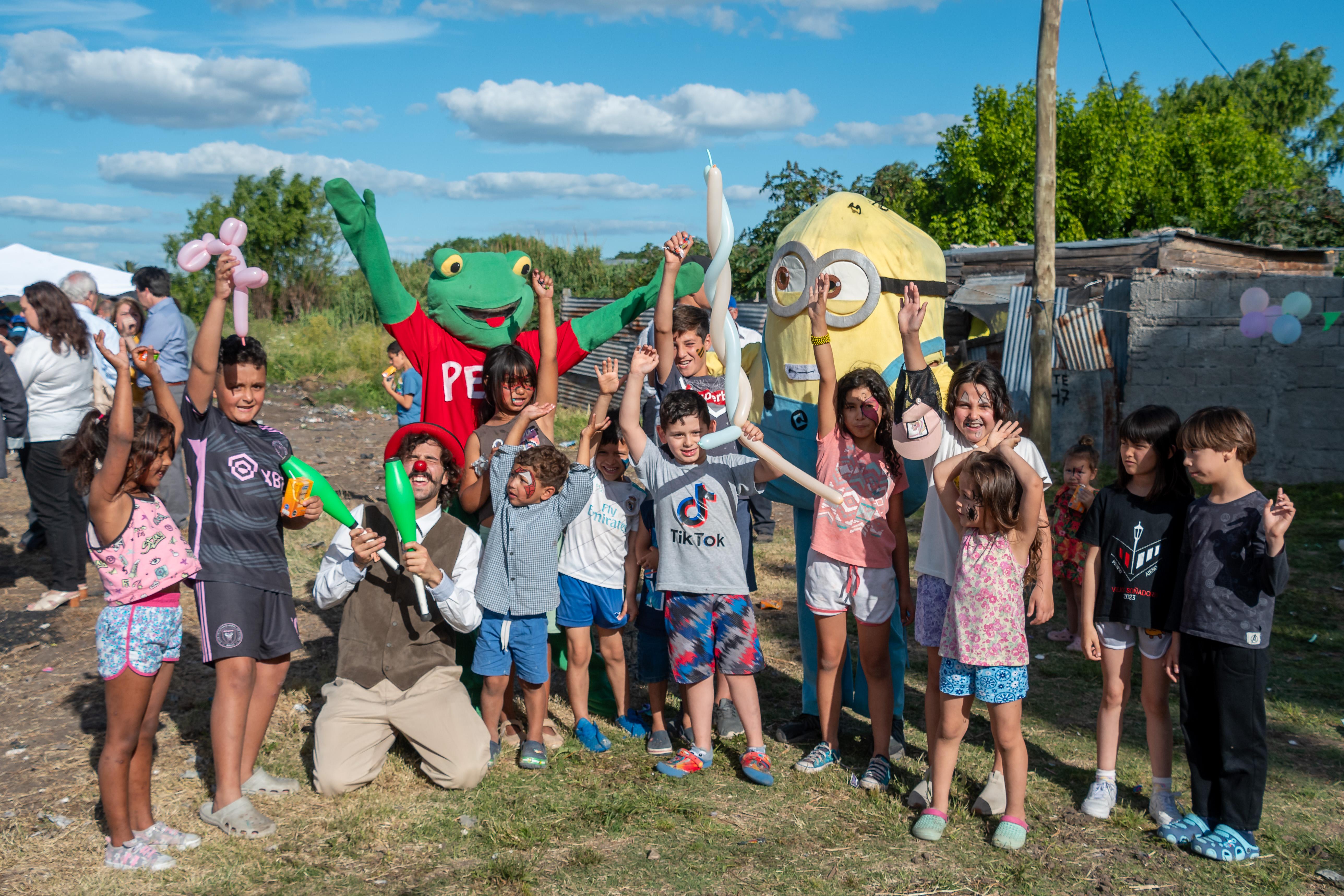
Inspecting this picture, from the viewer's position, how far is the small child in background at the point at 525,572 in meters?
3.60

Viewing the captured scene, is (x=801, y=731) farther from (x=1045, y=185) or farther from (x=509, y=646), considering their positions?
(x=1045, y=185)

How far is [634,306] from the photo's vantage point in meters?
4.27

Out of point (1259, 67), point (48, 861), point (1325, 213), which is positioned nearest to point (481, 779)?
point (48, 861)

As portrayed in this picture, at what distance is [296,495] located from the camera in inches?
128

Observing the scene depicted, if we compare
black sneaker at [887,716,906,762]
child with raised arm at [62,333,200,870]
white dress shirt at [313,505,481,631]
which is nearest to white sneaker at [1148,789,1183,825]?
black sneaker at [887,716,906,762]

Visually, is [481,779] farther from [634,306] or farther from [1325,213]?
[1325,213]

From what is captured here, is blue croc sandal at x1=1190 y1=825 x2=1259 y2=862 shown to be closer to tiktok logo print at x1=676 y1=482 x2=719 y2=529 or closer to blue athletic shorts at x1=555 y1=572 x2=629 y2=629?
tiktok logo print at x1=676 y1=482 x2=719 y2=529

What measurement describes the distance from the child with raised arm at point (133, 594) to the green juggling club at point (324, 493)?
0.40 meters

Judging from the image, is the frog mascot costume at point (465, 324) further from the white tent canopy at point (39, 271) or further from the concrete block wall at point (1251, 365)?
the white tent canopy at point (39, 271)

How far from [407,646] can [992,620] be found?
208cm

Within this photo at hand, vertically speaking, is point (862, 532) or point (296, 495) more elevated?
point (296, 495)

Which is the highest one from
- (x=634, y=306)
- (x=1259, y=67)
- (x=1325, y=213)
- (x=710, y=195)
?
(x=1259, y=67)

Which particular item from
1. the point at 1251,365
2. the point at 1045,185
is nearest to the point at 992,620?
the point at 1045,185

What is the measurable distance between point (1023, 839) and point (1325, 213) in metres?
17.6
